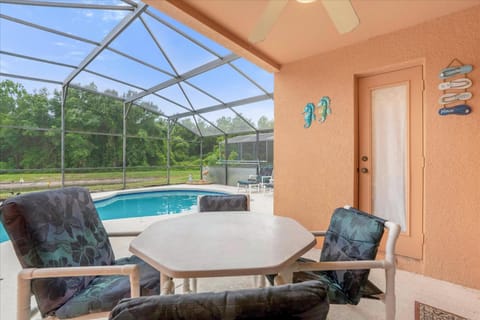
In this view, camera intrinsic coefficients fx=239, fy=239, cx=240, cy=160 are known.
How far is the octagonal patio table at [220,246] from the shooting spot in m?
0.98

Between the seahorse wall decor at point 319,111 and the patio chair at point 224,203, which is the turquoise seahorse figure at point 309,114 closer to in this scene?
the seahorse wall decor at point 319,111

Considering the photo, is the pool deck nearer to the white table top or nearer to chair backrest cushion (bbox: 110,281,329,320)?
the white table top

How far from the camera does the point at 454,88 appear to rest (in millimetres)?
2170

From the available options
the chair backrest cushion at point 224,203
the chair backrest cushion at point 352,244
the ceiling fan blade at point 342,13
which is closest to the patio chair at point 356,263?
the chair backrest cushion at point 352,244

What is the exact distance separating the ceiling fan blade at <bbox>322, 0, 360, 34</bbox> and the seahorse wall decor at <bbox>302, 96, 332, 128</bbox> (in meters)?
1.37

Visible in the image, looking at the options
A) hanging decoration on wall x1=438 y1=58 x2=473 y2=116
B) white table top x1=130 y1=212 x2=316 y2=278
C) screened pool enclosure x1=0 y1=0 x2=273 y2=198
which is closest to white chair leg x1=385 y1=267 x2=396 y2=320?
white table top x1=130 y1=212 x2=316 y2=278

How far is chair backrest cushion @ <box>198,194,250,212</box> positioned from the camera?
2.23m

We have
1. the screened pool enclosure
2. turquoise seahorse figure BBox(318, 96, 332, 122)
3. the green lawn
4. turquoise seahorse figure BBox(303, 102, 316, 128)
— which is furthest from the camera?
the green lawn

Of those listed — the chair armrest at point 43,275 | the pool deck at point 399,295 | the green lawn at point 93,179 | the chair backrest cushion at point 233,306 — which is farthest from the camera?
the green lawn at point 93,179

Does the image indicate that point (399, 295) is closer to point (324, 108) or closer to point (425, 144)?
point (425, 144)

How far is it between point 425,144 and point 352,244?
1641mm

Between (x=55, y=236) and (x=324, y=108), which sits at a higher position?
(x=324, y=108)

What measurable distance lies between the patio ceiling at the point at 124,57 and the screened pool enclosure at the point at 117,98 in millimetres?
21

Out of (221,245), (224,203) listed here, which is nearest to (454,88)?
(224,203)
